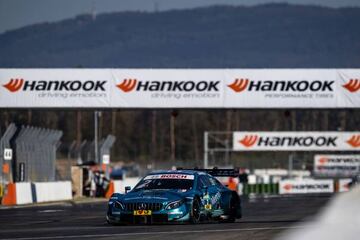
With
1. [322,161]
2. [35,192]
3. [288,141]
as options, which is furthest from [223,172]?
[322,161]

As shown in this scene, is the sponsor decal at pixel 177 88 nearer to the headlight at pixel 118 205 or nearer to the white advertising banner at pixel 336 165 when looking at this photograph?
the headlight at pixel 118 205

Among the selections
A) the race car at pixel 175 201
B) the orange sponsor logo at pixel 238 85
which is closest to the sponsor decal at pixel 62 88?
the orange sponsor logo at pixel 238 85

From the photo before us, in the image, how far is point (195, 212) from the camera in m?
20.1

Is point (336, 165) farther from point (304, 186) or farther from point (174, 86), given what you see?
point (174, 86)

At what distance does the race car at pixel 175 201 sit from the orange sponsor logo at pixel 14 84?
A: 61.8 ft

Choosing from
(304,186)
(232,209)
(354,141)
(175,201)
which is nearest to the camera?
(175,201)

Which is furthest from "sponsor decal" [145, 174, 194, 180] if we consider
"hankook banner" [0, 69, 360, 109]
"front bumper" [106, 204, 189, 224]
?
"hankook banner" [0, 69, 360, 109]

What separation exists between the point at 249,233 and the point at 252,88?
75.3ft

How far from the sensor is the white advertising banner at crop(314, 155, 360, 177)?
82.7m

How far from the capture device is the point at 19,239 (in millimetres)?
15977

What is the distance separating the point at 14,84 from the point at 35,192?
424 centimetres

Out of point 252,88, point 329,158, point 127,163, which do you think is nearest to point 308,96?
point 252,88

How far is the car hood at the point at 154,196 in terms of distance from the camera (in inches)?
769

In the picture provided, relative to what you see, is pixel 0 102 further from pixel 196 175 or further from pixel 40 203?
pixel 196 175
